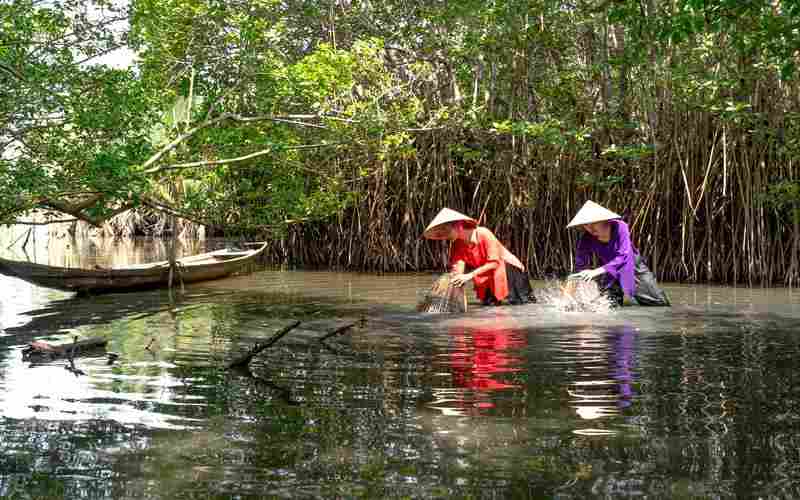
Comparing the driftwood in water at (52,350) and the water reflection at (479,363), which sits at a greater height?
the driftwood in water at (52,350)

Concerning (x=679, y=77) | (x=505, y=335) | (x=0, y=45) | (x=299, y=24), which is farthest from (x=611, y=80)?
(x=0, y=45)

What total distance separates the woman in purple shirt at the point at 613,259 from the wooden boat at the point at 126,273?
568 centimetres

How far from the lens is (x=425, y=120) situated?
1313cm

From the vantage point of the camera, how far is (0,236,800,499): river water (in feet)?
10.4

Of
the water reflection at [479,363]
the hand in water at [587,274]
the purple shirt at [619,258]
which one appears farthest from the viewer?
the purple shirt at [619,258]

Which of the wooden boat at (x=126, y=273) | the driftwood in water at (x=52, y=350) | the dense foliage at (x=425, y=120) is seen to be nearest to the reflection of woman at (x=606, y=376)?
the dense foliage at (x=425, y=120)

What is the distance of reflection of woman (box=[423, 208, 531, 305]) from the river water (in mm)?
724

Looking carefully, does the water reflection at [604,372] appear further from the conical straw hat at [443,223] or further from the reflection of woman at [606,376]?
the conical straw hat at [443,223]

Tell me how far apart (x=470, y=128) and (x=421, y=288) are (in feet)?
8.78

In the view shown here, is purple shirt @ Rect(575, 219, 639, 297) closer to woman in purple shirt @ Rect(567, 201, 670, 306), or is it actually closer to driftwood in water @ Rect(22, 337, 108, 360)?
woman in purple shirt @ Rect(567, 201, 670, 306)

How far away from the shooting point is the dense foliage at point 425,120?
8.57 meters

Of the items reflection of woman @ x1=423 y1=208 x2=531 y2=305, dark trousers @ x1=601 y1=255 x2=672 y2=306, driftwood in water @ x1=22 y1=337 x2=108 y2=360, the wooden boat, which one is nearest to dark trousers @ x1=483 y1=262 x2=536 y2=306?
reflection of woman @ x1=423 y1=208 x2=531 y2=305

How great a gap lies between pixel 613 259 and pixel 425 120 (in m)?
5.27

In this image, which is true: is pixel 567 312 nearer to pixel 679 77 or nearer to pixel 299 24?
pixel 679 77
